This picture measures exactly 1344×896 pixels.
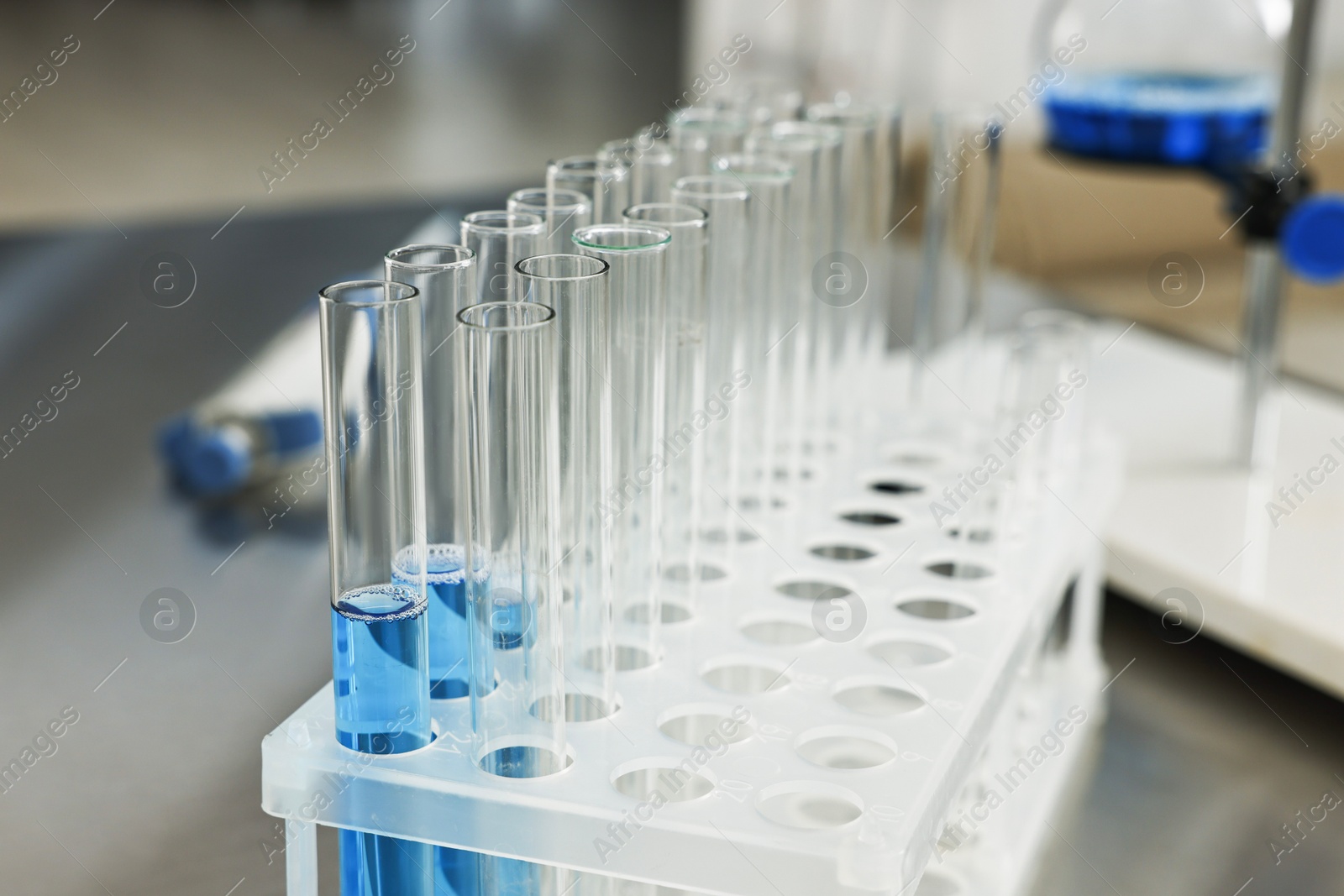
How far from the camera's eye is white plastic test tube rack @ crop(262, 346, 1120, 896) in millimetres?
402

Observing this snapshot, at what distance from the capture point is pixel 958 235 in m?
0.70

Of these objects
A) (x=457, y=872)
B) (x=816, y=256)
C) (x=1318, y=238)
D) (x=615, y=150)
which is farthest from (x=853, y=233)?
(x=457, y=872)

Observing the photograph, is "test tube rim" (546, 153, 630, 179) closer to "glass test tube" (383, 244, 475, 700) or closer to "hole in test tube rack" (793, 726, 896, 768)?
"glass test tube" (383, 244, 475, 700)

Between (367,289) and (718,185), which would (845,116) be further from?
(367,289)

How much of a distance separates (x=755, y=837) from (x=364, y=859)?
0.13 metres

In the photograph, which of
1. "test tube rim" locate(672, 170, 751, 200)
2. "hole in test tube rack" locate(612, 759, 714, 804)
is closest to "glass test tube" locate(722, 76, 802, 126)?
"test tube rim" locate(672, 170, 751, 200)

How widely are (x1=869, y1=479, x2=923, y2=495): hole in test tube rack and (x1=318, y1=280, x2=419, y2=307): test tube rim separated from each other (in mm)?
311

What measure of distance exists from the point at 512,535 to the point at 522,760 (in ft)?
0.23

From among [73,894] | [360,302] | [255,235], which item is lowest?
[73,894]

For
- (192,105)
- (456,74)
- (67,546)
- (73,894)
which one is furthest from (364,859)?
(456,74)

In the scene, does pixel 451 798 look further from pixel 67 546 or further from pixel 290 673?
pixel 67 546

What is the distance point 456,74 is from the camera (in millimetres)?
2066

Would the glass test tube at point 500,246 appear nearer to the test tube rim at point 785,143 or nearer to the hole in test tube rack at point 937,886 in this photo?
the test tube rim at point 785,143

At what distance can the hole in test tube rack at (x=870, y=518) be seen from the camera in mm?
633
